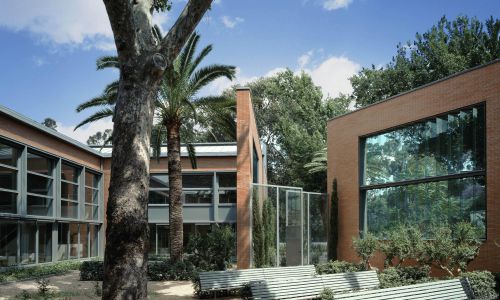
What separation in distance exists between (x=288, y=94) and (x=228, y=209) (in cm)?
2127

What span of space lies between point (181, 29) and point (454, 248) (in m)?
9.72

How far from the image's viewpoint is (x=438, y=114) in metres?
17.0

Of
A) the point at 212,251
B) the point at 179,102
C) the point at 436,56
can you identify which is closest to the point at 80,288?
the point at 212,251

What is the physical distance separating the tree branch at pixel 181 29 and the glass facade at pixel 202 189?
20162mm

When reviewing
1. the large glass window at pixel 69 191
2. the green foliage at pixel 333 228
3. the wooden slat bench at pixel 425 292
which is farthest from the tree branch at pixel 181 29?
the large glass window at pixel 69 191

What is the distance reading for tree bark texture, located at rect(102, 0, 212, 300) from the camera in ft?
24.8

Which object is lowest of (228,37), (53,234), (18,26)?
(53,234)

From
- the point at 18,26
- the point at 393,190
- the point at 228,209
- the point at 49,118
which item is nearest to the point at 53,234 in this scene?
the point at 228,209

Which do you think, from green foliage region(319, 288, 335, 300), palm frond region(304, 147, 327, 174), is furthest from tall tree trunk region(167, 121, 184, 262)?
palm frond region(304, 147, 327, 174)

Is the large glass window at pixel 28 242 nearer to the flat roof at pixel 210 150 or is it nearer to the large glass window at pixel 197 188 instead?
the flat roof at pixel 210 150

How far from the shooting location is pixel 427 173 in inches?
683

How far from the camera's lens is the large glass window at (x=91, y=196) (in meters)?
28.5

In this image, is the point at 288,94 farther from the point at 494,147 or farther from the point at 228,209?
the point at 494,147

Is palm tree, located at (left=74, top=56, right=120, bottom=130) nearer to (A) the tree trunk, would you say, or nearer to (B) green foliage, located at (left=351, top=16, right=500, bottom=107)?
(A) the tree trunk
